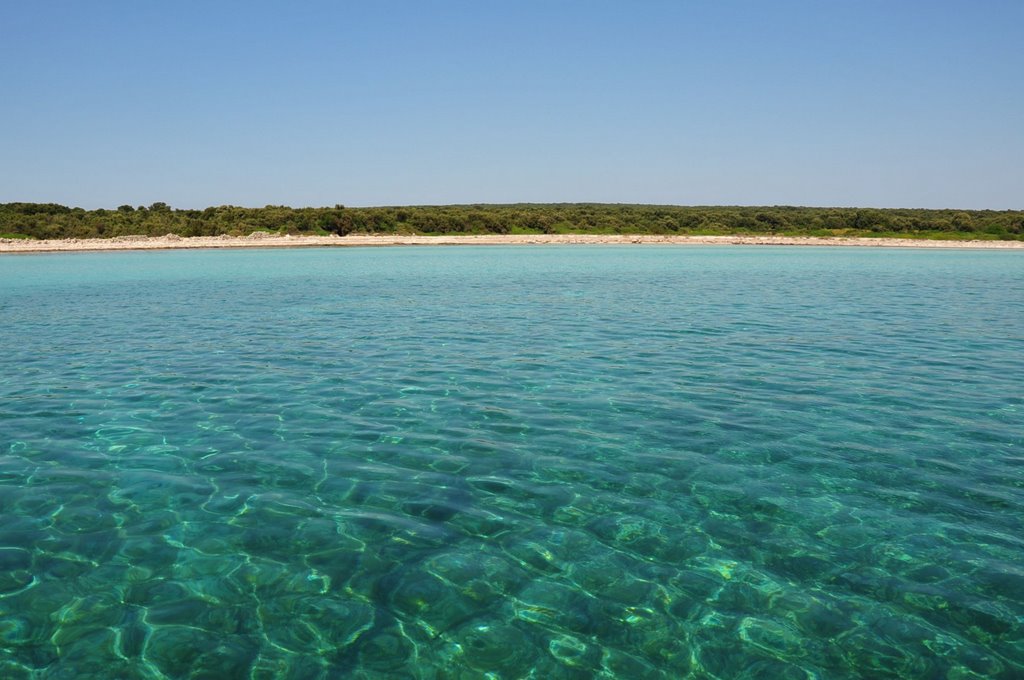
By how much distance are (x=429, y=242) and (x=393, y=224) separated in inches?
657

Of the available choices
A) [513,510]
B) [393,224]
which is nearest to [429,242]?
[393,224]

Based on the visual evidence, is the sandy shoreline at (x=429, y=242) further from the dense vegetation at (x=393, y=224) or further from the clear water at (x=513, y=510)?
the clear water at (x=513, y=510)

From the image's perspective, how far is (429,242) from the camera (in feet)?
328

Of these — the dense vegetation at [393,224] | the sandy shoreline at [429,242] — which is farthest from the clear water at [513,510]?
the dense vegetation at [393,224]

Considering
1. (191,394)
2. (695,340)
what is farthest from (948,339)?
(191,394)

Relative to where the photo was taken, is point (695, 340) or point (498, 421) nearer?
point (498, 421)

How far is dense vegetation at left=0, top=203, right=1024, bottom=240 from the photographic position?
99.8 metres

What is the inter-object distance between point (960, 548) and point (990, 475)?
271 centimetres

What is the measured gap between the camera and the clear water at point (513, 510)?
5.67 m

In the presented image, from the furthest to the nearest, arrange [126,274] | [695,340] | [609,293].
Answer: [126,274], [609,293], [695,340]

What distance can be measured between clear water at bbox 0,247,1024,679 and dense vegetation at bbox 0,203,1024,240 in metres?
91.7

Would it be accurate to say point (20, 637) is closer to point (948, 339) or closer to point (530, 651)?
point (530, 651)

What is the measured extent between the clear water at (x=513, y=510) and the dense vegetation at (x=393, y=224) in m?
91.7

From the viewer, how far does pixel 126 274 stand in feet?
159
